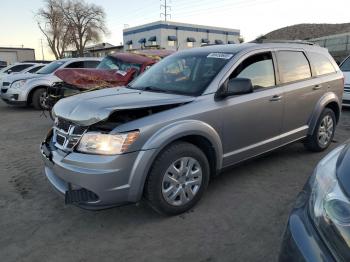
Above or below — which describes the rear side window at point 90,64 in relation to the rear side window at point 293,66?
below

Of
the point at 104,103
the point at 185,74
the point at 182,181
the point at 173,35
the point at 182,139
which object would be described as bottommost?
the point at 182,181

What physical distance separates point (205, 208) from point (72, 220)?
1.38 m

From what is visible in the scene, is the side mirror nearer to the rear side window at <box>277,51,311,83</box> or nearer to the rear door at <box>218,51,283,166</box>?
the rear door at <box>218,51,283,166</box>

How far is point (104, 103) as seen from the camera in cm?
336

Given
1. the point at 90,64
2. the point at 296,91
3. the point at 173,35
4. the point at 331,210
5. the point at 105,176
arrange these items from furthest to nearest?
the point at 173,35
the point at 90,64
the point at 296,91
the point at 105,176
the point at 331,210

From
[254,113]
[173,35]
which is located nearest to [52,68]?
[254,113]

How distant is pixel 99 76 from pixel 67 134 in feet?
15.2

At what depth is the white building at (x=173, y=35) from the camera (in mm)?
49875

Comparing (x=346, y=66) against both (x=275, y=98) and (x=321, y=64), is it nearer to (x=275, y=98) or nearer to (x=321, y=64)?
(x=321, y=64)

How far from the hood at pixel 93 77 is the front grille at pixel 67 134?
12.8 feet

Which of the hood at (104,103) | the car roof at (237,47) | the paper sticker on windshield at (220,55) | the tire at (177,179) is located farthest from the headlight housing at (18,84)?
the tire at (177,179)

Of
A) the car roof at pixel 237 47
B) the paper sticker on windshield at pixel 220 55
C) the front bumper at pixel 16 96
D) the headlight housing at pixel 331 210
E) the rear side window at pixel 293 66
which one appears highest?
the car roof at pixel 237 47

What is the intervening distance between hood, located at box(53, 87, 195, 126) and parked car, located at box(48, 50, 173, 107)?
354 cm

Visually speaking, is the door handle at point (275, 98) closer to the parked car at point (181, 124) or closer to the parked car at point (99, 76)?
the parked car at point (181, 124)
